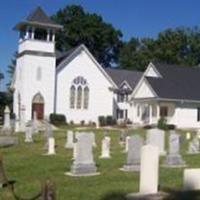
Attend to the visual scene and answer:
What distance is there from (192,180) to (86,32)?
73932mm

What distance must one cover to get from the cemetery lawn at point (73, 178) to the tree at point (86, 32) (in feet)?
208

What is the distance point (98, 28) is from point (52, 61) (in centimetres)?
3231

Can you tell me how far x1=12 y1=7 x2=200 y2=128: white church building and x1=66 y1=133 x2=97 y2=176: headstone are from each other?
35.5 meters

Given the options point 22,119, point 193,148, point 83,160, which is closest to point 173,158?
point 83,160

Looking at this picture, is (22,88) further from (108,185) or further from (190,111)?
(108,185)

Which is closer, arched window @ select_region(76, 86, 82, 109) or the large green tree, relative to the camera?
arched window @ select_region(76, 86, 82, 109)

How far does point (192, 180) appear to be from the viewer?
1266 centimetres

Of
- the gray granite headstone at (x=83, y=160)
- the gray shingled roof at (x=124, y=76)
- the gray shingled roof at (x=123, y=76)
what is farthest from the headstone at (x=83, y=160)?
the gray shingled roof at (x=124, y=76)

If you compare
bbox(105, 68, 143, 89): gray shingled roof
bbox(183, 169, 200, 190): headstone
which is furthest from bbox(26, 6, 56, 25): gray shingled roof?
bbox(183, 169, 200, 190): headstone

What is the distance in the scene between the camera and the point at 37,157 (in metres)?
21.3

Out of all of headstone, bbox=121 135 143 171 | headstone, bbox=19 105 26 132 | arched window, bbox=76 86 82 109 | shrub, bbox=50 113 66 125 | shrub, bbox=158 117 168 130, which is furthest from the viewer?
arched window, bbox=76 86 82 109

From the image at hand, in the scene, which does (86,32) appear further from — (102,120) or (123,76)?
(102,120)

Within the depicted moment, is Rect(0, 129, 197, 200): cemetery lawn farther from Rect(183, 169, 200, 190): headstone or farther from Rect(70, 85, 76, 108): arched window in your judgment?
Rect(70, 85, 76, 108): arched window

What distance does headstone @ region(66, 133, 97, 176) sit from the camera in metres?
16.2
